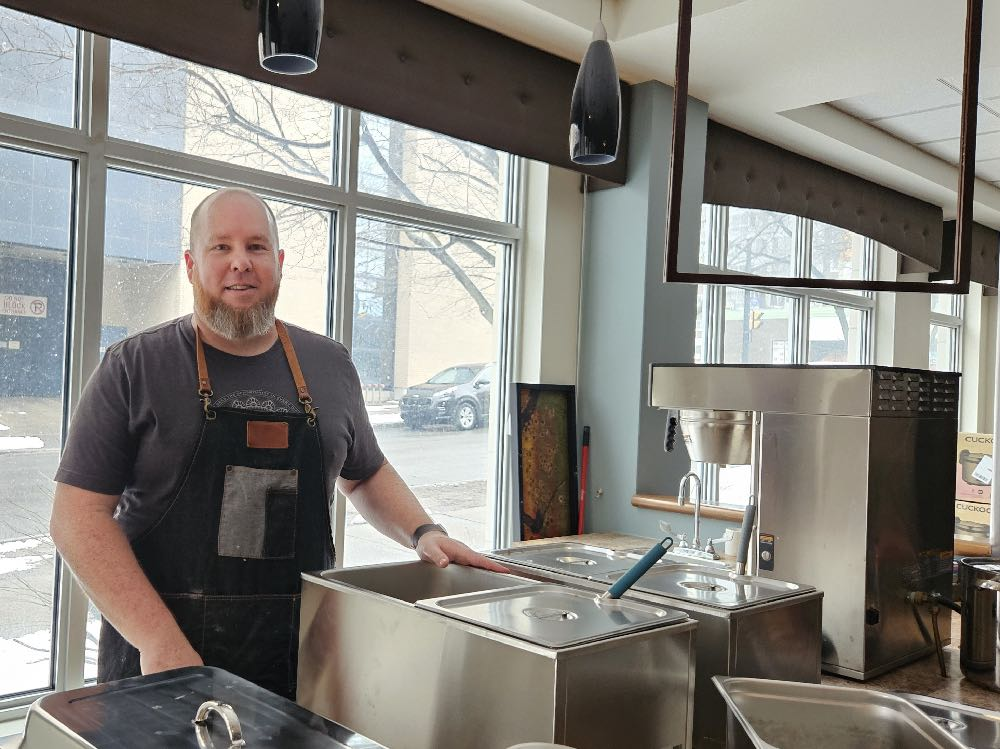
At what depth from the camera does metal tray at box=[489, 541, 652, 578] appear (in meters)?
1.41

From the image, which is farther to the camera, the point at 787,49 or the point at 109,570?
the point at 787,49

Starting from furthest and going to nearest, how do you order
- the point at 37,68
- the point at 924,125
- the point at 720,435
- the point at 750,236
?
the point at 924,125 < the point at 750,236 < the point at 37,68 < the point at 720,435

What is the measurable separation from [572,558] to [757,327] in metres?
4.58

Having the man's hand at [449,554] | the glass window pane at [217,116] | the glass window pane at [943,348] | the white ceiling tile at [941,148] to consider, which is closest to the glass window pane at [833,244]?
the white ceiling tile at [941,148]

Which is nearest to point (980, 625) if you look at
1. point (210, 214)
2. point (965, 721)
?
point (965, 721)

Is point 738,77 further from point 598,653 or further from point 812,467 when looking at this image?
point 598,653

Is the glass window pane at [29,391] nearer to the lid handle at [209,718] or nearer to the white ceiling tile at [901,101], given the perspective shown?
the lid handle at [209,718]

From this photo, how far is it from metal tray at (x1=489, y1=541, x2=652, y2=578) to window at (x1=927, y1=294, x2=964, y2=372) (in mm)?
7321

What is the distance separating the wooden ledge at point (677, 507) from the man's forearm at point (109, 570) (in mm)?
2268

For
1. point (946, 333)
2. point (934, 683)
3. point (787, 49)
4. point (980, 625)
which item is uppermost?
point (787, 49)

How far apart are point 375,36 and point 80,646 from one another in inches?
88.3

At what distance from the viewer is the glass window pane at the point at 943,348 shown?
8.19 meters

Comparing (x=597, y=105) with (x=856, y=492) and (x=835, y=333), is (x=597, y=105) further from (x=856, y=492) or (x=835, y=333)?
(x=835, y=333)

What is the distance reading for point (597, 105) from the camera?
4.97 ft
